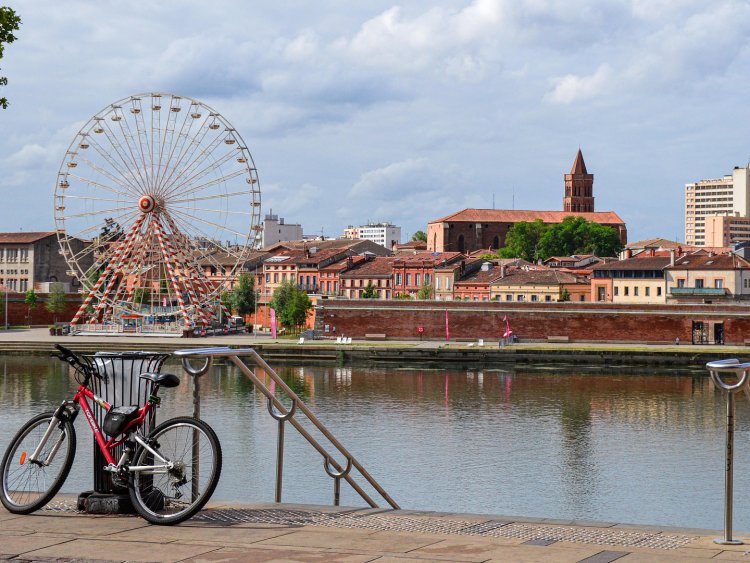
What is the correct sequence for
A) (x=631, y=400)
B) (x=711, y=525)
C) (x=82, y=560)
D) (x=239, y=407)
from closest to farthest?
(x=82, y=560)
(x=711, y=525)
(x=239, y=407)
(x=631, y=400)

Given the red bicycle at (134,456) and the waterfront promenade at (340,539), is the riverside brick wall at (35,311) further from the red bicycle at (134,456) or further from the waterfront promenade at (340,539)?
the waterfront promenade at (340,539)

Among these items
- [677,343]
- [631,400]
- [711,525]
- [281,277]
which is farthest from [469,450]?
[281,277]

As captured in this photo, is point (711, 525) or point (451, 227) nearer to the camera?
point (711, 525)

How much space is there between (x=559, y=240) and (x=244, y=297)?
188ft

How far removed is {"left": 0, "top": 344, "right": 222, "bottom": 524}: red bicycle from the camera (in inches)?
352

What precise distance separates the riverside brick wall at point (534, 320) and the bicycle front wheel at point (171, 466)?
65115mm

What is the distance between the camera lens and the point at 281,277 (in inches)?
4296

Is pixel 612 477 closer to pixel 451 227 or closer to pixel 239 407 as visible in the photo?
pixel 239 407

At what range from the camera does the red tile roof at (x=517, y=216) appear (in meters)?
155

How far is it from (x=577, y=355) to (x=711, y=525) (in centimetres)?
4217

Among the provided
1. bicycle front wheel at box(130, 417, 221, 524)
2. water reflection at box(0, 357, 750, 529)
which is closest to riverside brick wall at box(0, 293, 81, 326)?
water reflection at box(0, 357, 750, 529)

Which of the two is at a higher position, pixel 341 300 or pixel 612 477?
pixel 341 300

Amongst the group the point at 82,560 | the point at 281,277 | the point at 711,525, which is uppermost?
the point at 281,277

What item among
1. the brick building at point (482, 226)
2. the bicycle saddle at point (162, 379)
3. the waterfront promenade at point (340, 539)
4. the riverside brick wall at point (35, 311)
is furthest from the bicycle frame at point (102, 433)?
the brick building at point (482, 226)
